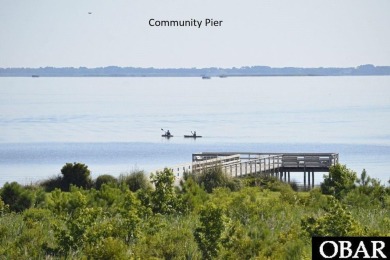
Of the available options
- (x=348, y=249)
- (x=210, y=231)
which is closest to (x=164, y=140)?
(x=210, y=231)

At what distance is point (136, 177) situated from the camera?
38438 mm

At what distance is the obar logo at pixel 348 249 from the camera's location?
15008mm

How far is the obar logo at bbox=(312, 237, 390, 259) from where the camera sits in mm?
15008

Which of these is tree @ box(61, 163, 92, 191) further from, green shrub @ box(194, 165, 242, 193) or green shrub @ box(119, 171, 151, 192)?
green shrub @ box(194, 165, 242, 193)

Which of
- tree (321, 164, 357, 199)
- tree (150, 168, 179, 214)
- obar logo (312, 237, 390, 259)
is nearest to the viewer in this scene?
obar logo (312, 237, 390, 259)

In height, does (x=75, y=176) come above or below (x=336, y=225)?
below

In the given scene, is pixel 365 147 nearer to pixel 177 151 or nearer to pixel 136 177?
pixel 177 151

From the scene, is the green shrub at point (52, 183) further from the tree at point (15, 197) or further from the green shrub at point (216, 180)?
the tree at point (15, 197)

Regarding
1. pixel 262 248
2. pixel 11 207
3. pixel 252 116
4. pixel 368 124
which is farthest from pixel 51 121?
pixel 262 248

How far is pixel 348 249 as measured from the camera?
1510 cm

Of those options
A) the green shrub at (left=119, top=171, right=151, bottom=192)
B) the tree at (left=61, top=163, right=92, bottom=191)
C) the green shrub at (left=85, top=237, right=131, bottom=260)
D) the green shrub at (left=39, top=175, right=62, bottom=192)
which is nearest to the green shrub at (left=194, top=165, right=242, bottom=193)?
the green shrub at (left=119, top=171, right=151, bottom=192)

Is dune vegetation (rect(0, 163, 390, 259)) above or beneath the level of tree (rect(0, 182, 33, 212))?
above

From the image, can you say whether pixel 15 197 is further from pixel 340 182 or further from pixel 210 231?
pixel 210 231

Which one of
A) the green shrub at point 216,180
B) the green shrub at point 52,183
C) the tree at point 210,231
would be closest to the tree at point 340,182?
the tree at point 210,231
